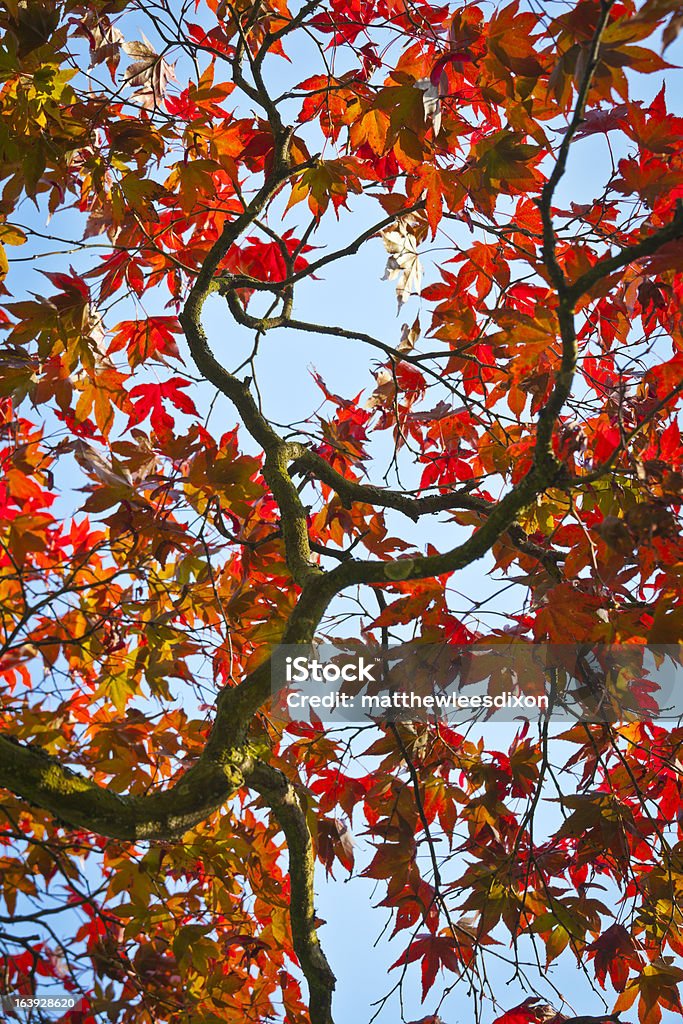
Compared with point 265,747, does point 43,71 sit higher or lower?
A: higher

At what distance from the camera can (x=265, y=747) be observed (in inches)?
56.6

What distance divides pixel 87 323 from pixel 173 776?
1.16 metres

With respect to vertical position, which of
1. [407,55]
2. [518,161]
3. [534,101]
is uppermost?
[407,55]

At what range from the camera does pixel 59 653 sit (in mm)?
2422

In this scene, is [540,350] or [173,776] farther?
[173,776]

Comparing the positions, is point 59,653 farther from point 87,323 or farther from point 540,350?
point 540,350

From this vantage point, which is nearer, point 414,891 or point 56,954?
point 414,891

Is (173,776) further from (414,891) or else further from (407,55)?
(407,55)

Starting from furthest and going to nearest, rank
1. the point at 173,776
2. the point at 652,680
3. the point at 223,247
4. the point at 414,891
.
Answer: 1. the point at 173,776
2. the point at 223,247
3. the point at 414,891
4. the point at 652,680

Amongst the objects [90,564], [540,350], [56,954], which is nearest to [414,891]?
[56,954]

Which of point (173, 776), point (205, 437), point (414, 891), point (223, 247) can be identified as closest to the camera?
point (414, 891)

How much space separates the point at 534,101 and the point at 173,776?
1724 mm

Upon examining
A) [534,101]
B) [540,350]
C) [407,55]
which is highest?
[407,55]

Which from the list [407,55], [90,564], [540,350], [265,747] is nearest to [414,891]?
[265,747]
